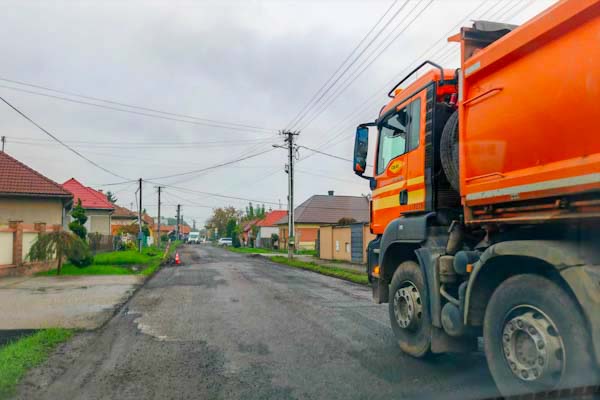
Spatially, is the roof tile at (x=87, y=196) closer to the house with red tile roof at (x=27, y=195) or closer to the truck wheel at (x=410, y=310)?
the house with red tile roof at (x=27, y=195)

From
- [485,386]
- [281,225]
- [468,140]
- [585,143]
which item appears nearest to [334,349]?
[485,386]

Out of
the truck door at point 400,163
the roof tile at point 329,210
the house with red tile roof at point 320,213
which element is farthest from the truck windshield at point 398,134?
the roof tile at point 329,210

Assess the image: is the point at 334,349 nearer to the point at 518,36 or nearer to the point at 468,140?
the point at 468,140

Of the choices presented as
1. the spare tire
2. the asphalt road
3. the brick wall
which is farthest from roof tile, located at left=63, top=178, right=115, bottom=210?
the spare tire

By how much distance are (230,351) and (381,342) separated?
1983 mm

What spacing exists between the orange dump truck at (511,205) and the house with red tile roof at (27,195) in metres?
19.5

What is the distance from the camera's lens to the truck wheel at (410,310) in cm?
487

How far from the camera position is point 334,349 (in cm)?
577

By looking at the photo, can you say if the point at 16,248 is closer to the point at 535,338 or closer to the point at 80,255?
the point at 80,255

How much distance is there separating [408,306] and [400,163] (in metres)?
1.72

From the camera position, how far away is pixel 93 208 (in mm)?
37969

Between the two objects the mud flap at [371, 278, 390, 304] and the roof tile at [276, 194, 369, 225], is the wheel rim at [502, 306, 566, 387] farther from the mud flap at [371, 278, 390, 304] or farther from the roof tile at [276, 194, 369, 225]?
the roof tile at [276, 194, 369, 225]

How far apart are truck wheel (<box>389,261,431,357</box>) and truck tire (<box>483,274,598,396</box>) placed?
4.04 feet

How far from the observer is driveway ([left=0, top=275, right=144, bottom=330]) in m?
7.79
